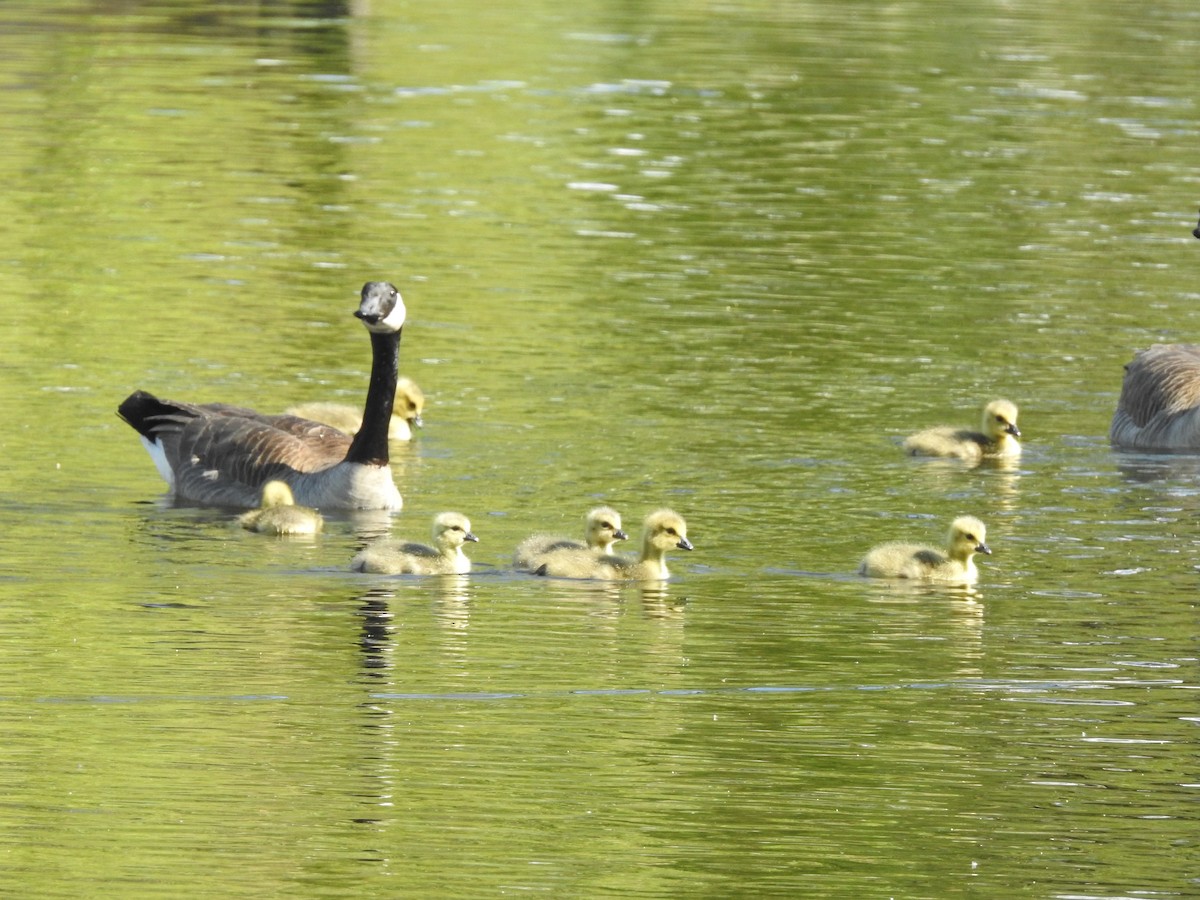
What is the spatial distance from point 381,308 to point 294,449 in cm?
110

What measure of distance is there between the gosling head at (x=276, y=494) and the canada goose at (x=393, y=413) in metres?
2.38

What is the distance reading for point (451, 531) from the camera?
49.1ft

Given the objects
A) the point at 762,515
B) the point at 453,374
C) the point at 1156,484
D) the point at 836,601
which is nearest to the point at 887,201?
the point at 453,374

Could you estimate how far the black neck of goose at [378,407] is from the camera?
1691cm

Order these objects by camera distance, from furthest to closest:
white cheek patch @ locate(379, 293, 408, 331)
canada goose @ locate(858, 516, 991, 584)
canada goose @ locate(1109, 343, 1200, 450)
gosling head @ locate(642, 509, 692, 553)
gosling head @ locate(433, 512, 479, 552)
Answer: canada goose @ locate(1109, 343, 1200, 450) < white cheek patch @ locate(379, 293, 408, 331) < canada goose @ locate(858, 516, 991, 584) < gosling head @ locate(433, 512, 479, 552) < gosling head @ locate(642, 509, 692, 553)

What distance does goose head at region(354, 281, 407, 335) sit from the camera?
17.3 metres

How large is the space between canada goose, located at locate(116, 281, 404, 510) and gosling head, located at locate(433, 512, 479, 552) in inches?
76.2

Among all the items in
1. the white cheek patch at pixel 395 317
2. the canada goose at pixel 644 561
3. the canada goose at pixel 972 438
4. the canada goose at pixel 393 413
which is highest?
the white cheek patch at pixel 395 317

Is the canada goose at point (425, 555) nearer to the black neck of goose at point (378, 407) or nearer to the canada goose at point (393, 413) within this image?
the black neck of goose at point (378, 407)

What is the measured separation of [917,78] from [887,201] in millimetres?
13763

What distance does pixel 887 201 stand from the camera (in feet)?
105

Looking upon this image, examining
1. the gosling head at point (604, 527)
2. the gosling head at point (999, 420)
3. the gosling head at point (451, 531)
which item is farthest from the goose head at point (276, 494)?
the gosling head at point (999, 420)

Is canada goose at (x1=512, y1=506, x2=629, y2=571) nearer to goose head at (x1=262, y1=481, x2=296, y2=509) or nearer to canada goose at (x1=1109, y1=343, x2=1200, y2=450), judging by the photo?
goose head at (x1=262, y1=481, x2=296, y2=509)

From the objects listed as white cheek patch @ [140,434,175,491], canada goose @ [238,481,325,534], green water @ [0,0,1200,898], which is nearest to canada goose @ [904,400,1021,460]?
green water @ [0,0,1200,898]
